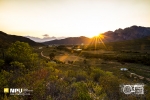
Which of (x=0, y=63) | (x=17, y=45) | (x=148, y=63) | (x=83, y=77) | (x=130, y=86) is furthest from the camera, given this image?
(x=148, y=63)

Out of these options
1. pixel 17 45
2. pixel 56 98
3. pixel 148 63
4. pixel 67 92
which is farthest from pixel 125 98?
pixel 148 63

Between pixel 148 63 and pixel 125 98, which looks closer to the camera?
pixel 125 98

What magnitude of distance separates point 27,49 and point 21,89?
1286 centimetres

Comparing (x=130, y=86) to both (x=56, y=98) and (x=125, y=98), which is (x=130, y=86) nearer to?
(x=125, y=98)

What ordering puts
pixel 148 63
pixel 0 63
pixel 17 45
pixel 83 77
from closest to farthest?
pixel 0 63 → pixel 83 77 → pixel 17 45 → pixel 148 63

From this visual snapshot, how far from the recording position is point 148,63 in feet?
292

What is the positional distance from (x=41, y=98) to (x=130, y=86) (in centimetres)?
957

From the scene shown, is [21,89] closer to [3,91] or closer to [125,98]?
[3,91]

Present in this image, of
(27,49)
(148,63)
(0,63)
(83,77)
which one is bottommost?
(148,63)

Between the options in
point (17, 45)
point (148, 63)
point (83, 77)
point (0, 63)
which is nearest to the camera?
point (0, 63)

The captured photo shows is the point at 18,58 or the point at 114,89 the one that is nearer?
the point at 114,89

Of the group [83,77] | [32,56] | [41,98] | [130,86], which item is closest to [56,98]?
[41,98]

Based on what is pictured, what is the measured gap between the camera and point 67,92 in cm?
1364

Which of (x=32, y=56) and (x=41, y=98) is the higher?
(x=32, y=56)
